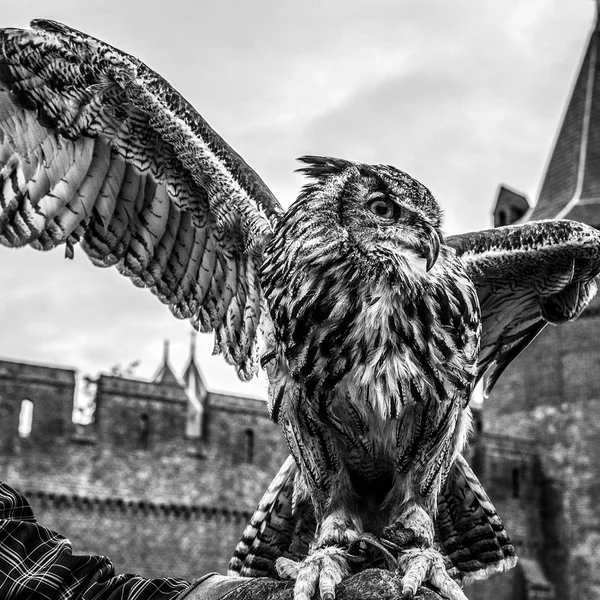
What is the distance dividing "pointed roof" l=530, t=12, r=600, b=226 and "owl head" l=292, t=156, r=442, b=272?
1792cm

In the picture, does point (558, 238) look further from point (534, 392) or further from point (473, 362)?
point (534, 392)

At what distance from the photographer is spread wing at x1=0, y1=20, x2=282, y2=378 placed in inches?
151

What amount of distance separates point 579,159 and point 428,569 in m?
20.8

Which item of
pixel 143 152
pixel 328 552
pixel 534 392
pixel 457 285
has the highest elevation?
pixel 534 392

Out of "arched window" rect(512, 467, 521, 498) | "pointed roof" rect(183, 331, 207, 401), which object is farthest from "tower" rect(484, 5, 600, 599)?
"pointed roof" rect(183, 331, 207, 401)

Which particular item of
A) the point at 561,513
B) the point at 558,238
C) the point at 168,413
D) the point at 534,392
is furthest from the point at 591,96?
the point at 558,238

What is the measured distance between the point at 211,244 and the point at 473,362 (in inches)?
49.4

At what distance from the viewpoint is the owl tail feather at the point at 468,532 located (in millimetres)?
3680

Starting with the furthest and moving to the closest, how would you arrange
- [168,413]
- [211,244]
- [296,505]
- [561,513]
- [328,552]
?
[561,513], [168,413], [211,244], [296,505], [328,552]

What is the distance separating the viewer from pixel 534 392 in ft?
70.8

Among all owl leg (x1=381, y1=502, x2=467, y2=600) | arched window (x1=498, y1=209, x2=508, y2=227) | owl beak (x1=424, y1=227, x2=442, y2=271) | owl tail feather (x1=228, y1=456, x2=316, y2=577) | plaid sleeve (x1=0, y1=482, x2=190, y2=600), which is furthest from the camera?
arched window (x1=498, y1=209, x2=508, y2=227)

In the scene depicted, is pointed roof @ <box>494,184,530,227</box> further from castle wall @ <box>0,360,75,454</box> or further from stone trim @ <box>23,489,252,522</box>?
castle wall @ <box>0,360,75,454</box>

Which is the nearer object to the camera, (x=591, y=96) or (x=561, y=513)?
(x=561, y=513)

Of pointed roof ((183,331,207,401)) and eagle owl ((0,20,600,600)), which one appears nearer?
eagle owl ((0,20,600,600))
